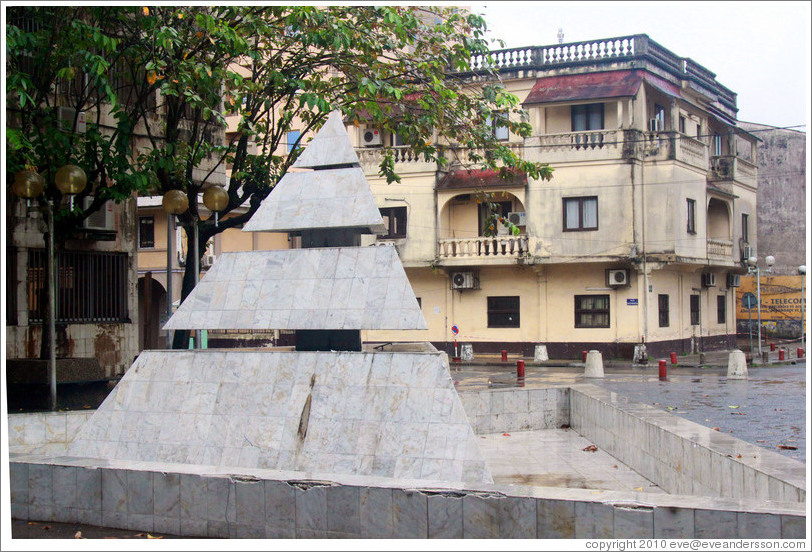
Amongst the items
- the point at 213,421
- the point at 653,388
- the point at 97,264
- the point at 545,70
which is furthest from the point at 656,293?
the point at 213,421

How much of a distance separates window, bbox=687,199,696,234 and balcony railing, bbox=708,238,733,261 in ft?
5.03

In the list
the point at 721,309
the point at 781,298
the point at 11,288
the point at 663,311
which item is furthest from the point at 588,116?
the point at 11,288

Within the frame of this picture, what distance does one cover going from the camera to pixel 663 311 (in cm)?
3281

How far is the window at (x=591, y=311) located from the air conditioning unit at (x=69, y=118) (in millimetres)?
20617

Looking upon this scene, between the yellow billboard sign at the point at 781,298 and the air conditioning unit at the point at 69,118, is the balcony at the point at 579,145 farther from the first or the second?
the air conditioning unit at the point at 69,118

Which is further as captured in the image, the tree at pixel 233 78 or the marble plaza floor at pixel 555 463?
the tree at pixel 233 78

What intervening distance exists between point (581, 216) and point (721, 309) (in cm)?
1037

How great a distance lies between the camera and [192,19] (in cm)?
1501

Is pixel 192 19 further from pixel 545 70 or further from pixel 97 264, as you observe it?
pixel 545 70

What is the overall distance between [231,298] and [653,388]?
13.3 meters

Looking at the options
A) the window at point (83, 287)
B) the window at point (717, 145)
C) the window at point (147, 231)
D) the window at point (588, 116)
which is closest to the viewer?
the window at point (83, 287)

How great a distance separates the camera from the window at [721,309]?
124 ft

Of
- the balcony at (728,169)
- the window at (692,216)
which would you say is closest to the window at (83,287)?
the window at (692,216)

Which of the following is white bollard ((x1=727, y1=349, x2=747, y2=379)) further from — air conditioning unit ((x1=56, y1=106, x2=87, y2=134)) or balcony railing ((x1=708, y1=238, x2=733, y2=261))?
air conditioning unit ((x1=56, y1=106, x2=87, y2=134))
